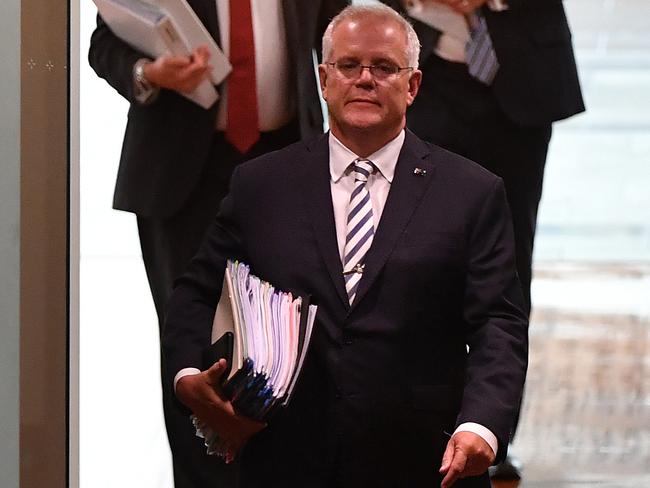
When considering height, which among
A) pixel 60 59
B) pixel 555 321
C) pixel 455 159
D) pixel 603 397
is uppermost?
pixel 60 59

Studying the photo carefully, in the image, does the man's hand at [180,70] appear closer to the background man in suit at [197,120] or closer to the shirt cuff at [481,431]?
the background man in suit at [197,120]

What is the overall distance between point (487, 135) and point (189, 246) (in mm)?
937

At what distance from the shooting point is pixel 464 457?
7.79 feet

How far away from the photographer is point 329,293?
2652 millimetres

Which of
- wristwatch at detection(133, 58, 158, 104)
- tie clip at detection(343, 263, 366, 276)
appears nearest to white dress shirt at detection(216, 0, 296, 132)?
wristwatch at detection(133, 58, 158, 104)

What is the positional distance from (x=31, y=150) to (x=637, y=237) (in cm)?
187

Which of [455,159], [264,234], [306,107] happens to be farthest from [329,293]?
[306,107]

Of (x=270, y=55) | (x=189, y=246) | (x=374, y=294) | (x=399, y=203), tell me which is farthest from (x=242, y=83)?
(x=374, y=294)

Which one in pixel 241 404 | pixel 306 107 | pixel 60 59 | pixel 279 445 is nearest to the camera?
pixel 241 404

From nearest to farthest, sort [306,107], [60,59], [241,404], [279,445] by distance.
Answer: [241,404] → [279,445] → [306,107] → [60,59]

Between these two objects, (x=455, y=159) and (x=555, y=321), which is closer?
(x=455, y=159)

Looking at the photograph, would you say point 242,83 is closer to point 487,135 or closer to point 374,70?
point 487,135

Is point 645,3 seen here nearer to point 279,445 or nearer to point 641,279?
point 641,279

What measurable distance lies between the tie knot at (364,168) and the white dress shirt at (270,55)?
0.73 metres
